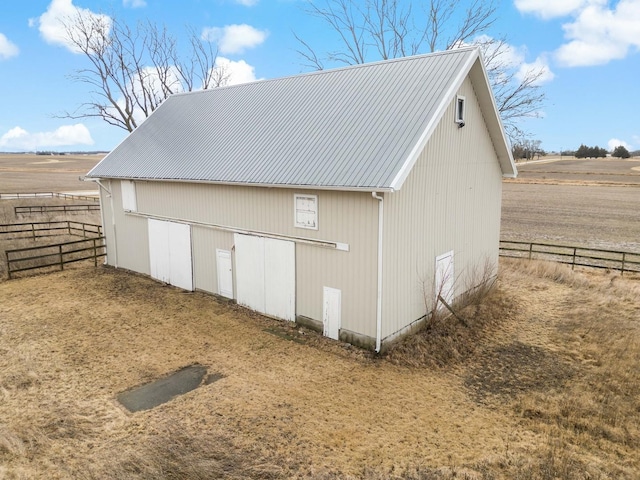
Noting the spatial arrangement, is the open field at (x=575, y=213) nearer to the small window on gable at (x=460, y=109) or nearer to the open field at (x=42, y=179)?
the small window on gable at (x=460, y=109)

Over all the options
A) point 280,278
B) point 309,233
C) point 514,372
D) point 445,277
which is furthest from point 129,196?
point 514,372

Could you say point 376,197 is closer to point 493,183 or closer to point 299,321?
point 299,321

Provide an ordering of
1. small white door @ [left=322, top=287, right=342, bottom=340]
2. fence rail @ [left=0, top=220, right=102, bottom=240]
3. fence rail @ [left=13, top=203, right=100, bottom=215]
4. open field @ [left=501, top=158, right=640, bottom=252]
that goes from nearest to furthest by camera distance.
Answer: small white door @ [left=322, top=287, right=342, bottom=340] < fence rail @ [left=0, top=220, right=102, bottom=240] < open field @ [left=501, top=158, right=640, bottom=252] < fence rail @ [left=13, top=203, right=100, bottom=215]

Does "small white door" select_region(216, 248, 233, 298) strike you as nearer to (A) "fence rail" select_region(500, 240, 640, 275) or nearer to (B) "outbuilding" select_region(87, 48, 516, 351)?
(B) "outbuilding" select_region(87, 48, 516, 351)

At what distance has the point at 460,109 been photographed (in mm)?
11398

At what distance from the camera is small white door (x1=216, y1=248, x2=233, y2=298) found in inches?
521

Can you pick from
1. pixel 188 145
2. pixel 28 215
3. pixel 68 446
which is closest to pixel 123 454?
pixel 68 446

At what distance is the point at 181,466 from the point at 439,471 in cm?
368

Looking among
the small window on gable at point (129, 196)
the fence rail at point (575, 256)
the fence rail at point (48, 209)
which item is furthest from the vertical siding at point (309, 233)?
the fence rail at point (48, 209)

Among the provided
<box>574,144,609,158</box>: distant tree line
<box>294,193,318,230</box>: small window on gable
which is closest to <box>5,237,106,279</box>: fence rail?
<box>294,193,318,230</box>: small window on gable

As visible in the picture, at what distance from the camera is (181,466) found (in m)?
6.14

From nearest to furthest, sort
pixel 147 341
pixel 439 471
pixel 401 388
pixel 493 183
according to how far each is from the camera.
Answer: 1. pixel 439 471
2. pixel 401 388
3. pixel 147 341
4. pixel 493 183

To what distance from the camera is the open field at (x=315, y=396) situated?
6289 millimetres

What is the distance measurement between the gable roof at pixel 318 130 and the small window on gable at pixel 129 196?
409 mm
